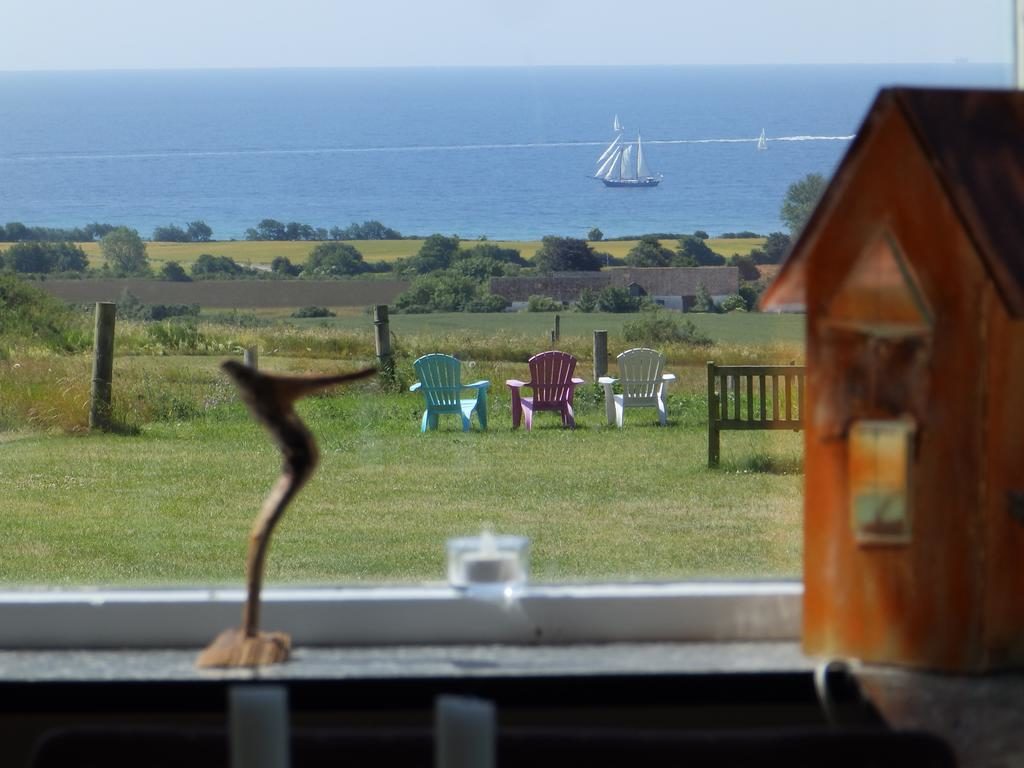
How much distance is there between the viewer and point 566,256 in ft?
5.45

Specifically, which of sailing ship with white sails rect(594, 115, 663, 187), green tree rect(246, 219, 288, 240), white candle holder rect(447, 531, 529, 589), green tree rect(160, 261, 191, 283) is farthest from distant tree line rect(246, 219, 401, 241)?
white candle holder rect(447, 531, 529, 589)

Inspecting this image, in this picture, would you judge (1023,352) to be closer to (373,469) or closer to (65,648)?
(65,648)

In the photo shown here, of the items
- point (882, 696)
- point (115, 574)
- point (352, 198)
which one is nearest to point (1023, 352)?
point (882, 696)

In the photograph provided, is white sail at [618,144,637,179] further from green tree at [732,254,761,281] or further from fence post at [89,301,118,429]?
fence post at [89,301,118,429]

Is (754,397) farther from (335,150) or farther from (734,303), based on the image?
(335,150)

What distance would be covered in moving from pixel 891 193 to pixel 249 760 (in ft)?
1.82

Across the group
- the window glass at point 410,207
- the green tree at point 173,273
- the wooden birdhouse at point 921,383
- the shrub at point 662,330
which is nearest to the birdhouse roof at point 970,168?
the wooden birdhouse at point 921,383

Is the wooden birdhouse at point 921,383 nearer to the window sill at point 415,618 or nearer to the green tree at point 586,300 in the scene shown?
the window sill at point 415,618

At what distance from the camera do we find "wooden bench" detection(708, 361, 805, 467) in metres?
1.70

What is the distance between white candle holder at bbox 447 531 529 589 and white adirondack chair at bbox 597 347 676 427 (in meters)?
0.89

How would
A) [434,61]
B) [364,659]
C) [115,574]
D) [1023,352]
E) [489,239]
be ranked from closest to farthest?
[1023,352] < [364,659] < [434,61] < [489,239] < [115,574]

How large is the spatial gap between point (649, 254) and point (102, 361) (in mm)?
850

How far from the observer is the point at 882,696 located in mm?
845

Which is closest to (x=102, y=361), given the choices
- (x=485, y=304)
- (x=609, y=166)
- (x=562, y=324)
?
(x=485, y=304)
